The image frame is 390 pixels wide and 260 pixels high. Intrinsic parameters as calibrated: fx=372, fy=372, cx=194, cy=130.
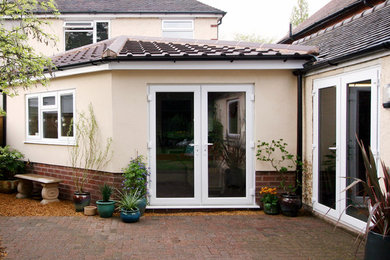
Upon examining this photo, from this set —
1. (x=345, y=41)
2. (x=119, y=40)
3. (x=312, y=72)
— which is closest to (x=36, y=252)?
(x=119, y=40)

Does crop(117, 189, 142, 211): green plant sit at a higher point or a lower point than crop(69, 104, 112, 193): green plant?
lower

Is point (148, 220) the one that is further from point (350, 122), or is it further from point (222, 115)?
point (350, 122)

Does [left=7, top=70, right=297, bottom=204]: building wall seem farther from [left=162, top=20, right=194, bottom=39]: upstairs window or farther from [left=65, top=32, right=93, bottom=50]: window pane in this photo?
[left=65, top=32, right=93, bottom=50]: window pane

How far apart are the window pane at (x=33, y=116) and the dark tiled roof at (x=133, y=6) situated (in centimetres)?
943

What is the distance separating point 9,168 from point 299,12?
1437 inches

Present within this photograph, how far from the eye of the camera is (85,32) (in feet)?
59.8

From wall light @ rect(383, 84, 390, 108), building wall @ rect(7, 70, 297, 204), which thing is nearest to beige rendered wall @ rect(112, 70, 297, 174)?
building wall @ rect(7, 70, 297, 204)

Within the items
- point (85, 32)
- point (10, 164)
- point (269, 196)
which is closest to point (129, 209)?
point (269, 196)

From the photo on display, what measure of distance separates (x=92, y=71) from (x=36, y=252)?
381 centimetres

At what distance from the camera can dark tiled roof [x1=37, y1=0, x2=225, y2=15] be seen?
17.9 metres

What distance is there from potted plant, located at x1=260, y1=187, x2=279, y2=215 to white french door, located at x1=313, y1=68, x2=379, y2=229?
0.73m

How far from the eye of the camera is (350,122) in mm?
5949

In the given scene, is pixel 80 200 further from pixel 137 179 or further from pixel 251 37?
pixel 251 37

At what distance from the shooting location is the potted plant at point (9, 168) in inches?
376
